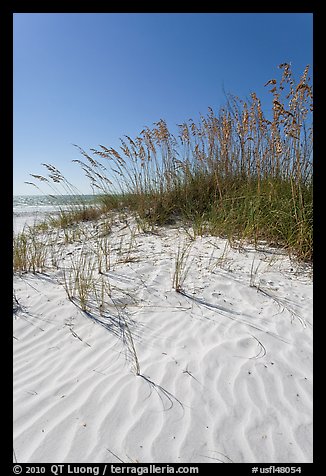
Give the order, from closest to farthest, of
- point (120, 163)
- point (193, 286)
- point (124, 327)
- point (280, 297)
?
point (124, 327), point (280, 297), point (193, 286), point (120, 163)

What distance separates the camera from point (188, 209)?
5246 millimetres

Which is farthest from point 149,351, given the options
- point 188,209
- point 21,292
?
point 188,209

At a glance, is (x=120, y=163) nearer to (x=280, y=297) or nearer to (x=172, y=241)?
(x=172, y=241)

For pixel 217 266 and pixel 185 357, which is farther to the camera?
pixel 217 266

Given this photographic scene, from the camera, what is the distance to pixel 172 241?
4223 mm

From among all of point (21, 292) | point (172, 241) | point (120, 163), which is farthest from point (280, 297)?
point (120, 163)

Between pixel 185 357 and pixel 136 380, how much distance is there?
0.36m

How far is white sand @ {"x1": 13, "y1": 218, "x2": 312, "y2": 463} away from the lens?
127cm

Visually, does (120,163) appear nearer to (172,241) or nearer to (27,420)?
(172,241)

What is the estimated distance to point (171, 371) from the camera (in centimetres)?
168

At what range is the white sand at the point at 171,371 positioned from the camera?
1.27 metres
